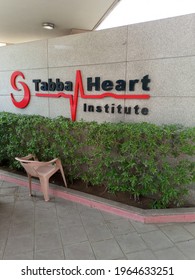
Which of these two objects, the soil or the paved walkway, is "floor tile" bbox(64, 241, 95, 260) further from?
the soil

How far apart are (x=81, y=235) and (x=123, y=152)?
4.08 ft

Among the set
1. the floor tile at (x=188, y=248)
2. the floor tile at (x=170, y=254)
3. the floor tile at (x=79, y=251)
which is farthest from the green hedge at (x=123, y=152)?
the floor tile at (x=79, y=251)

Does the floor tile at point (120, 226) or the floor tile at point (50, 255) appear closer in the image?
the floor tile at point (50, 255)

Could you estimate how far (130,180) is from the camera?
9.60 ft

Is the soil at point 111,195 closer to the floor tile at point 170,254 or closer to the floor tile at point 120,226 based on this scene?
the floor tile at point 120,226

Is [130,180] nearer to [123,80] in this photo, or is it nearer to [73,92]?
[123,80]

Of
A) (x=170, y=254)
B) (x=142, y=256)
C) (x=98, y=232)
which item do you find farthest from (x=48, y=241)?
(x=170, y=254)

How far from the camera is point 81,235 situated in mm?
2506

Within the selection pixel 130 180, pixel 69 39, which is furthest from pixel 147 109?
pixel 69 39

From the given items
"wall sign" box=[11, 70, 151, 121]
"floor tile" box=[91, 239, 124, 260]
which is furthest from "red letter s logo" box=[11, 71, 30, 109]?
"floor tile" box=[91, 239, 124, 260]

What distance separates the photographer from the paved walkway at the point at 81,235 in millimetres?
2219

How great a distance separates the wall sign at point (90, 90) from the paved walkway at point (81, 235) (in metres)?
1.69

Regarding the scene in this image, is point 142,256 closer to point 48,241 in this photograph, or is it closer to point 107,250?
point 107,250

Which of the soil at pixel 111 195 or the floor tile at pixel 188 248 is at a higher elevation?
the soil at pixel 111 195
